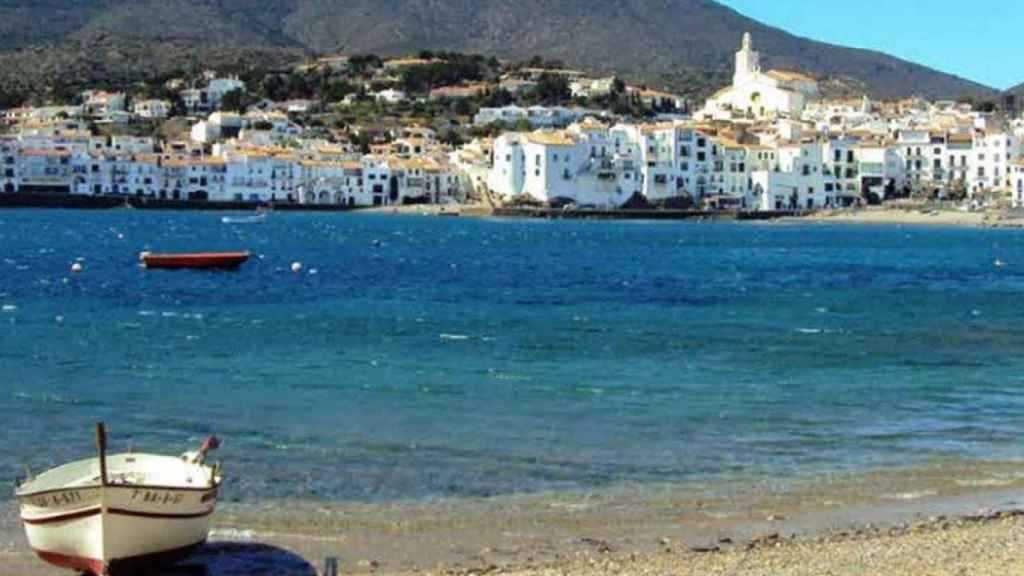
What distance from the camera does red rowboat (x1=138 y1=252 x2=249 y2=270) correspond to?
165 ft

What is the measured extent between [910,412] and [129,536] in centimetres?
1233

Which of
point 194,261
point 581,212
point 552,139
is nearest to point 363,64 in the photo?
point 552,139

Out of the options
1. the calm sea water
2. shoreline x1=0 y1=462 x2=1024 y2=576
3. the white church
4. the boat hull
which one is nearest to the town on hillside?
the white church

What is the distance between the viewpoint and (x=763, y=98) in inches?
5881

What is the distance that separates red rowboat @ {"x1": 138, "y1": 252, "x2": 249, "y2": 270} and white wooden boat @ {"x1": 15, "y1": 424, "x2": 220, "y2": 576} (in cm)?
3914

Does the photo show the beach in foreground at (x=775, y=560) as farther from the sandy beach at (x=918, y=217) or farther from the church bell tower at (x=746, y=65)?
the church bell tower at (x=746, y=65)

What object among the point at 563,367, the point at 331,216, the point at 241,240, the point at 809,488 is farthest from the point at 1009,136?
the point at 809,488

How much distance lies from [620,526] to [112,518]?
4538mm

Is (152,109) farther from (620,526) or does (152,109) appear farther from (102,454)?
(102,454)

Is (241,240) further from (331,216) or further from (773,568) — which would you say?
(773,568)

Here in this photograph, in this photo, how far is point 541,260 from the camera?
58.8 m

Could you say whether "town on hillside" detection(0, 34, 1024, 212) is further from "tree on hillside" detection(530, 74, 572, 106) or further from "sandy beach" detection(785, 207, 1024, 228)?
"tree on hillside" detection(530, 74, 572, 106)

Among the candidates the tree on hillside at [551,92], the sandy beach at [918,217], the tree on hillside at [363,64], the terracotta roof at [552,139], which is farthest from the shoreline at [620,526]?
the tree on hillside at [363,64]

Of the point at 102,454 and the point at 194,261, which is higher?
the point at 102,454
